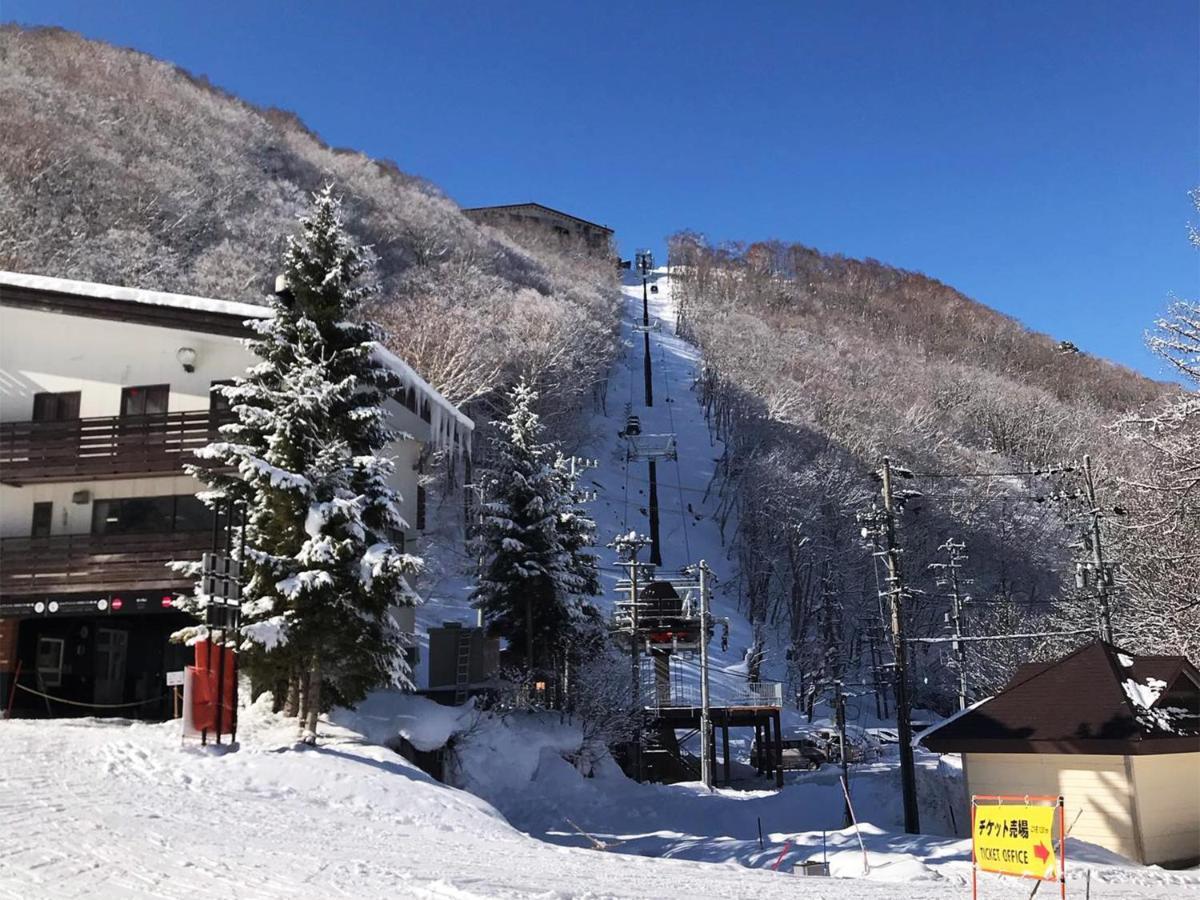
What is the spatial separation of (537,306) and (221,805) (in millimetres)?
52462

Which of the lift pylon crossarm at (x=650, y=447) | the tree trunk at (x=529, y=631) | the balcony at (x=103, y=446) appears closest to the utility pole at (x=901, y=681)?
the tree trunk at (x=529, y=631)

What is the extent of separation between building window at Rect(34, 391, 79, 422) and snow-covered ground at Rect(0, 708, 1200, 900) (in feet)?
25.2

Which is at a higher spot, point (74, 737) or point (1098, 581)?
point (1098, 581)

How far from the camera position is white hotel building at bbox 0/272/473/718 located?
67.3ft

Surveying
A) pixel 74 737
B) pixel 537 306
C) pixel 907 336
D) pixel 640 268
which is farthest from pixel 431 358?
pixel 640 268

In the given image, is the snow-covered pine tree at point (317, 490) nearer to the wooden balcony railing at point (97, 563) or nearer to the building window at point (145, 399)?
the wooden balcony railing at point (97, 563)

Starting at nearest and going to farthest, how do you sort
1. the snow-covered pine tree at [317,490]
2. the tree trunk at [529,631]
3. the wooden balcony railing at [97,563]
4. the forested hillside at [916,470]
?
the snow-covered pine tree at [317,490] < the wooden balcony railing at [97,563] < the tree trunk at [529,631] < the forested hillside at [916,470]

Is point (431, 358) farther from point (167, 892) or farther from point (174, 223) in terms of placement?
point (167, 892)

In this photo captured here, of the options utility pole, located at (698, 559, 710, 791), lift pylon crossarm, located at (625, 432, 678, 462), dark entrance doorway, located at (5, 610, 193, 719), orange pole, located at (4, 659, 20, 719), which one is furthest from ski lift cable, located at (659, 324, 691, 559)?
orange pole, located at (4, 659, 20, 719)

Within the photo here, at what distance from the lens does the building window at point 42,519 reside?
880 inches

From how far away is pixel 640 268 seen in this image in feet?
448

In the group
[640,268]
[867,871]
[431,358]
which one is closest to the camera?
[867,871]

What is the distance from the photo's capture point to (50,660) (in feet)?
72.1

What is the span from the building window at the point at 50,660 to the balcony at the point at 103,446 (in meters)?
3.70
